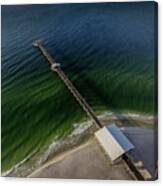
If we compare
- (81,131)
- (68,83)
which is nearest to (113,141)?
(81,131)

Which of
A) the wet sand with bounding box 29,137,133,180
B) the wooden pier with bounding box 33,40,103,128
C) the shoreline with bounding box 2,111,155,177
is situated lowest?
the wet sand with bounding box 29,137,133,180

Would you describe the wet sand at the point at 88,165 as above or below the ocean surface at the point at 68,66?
below

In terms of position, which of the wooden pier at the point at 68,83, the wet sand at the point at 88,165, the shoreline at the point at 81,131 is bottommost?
the wet sand at the point at 88,165

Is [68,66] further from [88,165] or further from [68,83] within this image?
[88,165]

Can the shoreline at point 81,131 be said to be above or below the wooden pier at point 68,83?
below

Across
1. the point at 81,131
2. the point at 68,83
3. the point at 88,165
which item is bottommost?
the point at 88,165

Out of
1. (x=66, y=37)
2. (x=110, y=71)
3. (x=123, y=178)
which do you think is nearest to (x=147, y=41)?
(x=110, y=71)

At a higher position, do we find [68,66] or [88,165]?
[68,66]

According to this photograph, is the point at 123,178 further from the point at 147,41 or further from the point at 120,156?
the point at 147,41
